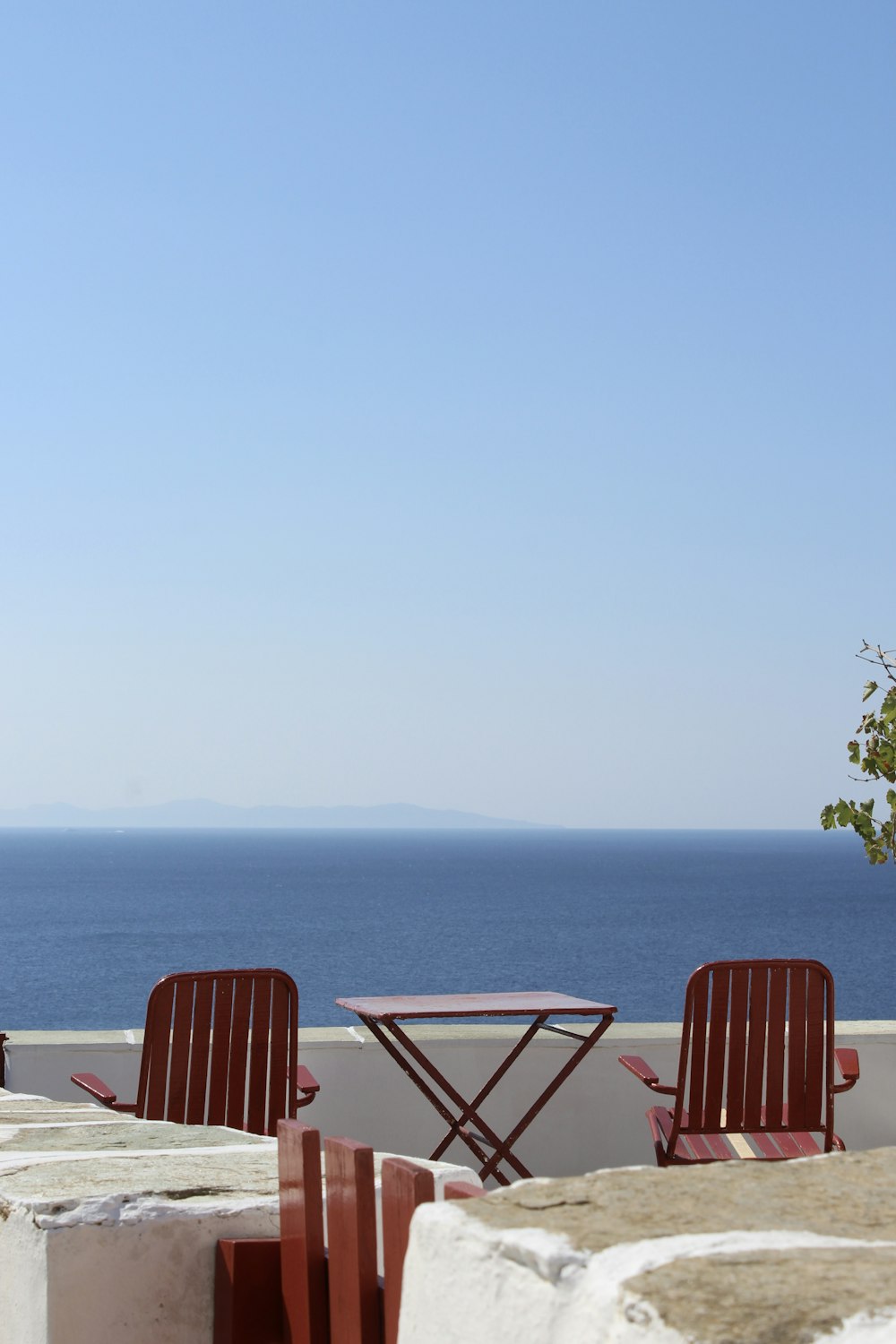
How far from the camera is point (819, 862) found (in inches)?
6993

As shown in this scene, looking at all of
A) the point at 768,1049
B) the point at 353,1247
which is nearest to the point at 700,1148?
the point at 768,1049

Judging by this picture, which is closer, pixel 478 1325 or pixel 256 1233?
pixel 478 1325

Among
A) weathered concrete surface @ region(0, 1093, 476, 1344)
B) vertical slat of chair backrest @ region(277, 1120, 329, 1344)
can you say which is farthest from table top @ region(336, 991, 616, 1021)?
vertical slat of chair backrest @ region(277, 1120, 329, 1344)

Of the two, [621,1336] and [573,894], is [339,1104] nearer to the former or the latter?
[621,1336]

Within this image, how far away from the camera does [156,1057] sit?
153 inches

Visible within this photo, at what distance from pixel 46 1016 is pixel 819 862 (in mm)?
140267

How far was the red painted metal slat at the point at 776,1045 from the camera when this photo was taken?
443cm

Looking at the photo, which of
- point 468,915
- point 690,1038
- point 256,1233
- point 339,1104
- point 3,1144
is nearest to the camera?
point 256,1233

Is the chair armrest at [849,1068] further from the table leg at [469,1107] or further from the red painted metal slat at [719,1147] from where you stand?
the table leg at [469,1107]

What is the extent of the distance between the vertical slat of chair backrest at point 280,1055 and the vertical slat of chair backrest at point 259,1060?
13mm

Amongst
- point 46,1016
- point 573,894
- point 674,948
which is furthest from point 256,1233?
point 573,894

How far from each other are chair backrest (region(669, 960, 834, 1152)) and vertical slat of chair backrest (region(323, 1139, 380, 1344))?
3.12 meters

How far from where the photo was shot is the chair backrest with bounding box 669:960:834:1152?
438cm

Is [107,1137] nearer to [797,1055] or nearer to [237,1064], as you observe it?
[237,1064]
